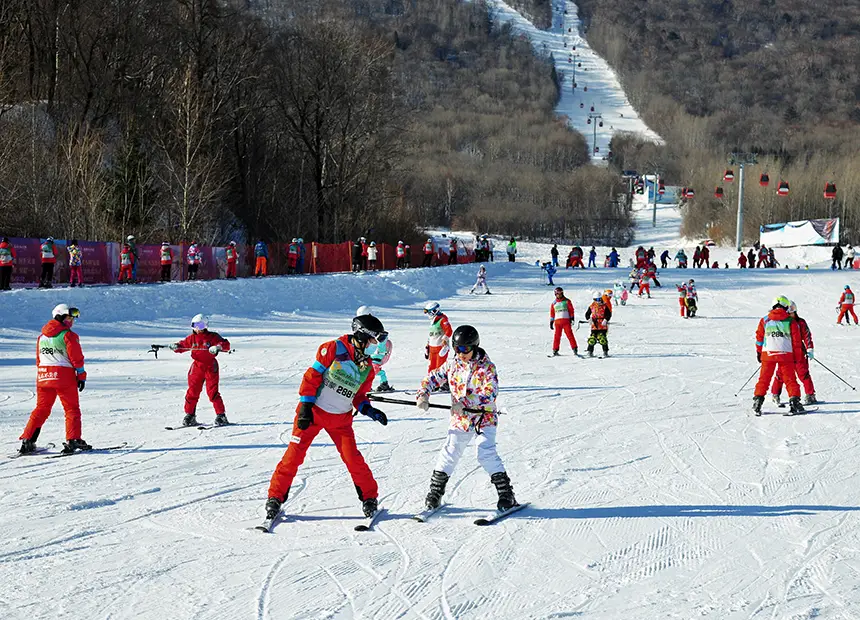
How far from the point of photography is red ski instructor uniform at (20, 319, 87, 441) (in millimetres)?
9555

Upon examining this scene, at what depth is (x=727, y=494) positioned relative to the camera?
320 inches

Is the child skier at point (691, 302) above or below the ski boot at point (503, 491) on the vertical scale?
above

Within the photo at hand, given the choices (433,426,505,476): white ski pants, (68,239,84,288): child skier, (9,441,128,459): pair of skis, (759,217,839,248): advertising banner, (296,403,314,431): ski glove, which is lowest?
(9,441,128,459): pair of skis

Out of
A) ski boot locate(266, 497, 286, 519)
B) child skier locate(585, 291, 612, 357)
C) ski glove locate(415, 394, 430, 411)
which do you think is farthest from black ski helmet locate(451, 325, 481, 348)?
child skier locate(585, 291, 612, 357)

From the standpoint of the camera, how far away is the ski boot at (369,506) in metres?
7.09

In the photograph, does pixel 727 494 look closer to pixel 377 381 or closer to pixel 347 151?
pixel 377 381

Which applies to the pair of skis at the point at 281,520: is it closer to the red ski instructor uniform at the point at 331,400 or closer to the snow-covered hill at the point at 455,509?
the snow-covered hill at the point at 455,509

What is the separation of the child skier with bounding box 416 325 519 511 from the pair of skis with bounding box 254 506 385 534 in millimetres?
522

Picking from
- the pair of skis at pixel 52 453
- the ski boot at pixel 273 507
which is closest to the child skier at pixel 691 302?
the pair of skis at pixel 52 453

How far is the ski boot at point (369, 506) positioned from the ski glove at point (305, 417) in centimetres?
85

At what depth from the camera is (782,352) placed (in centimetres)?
1227

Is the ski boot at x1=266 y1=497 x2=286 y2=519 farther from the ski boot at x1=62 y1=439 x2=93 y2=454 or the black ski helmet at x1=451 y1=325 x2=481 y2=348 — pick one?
the ski boot at x1=62 y1=439 x2=93 y2=454

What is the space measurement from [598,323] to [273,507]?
535 inches

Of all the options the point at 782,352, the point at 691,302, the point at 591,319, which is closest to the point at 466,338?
the point at 782,352
